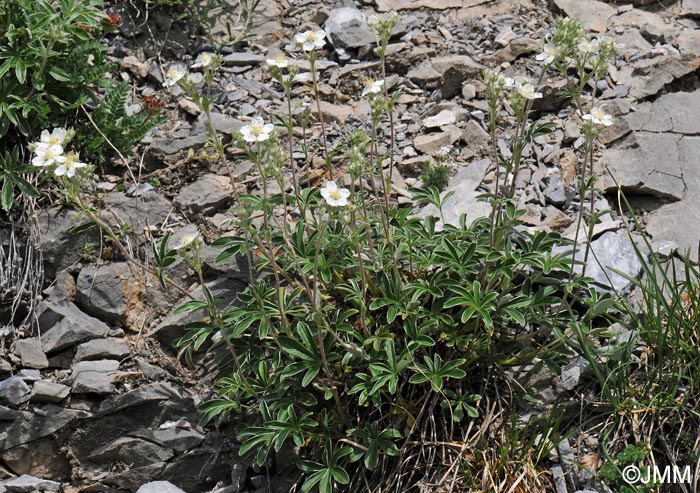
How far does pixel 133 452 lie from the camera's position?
12.9 ft

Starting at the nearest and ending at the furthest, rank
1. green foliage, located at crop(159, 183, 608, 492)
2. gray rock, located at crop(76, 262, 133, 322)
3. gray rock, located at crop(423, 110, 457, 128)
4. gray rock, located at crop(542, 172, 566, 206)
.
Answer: green foliage, located at crop(159, 183, 608, 492)
gray rock, located at crop(76, 262, 133, 322)
gray rock, located at crop(542, 172, 566, 206)
gray rock, located at crop(423, 110, 457, 128)

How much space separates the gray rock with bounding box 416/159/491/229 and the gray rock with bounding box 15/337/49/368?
212cm

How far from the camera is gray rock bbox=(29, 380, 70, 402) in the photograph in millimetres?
3953

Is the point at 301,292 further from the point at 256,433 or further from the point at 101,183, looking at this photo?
the point at 101,183

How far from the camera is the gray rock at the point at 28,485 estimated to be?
3.82 m

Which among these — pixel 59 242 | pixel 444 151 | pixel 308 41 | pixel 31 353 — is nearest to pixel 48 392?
pixel 31 353

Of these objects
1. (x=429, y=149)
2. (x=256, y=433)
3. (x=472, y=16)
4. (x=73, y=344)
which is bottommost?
(x=73, y=344)

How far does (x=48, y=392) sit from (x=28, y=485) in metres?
0.44

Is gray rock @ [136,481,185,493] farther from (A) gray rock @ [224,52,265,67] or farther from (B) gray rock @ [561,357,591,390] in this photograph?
(A) gray rock @ [224,52,265,67]

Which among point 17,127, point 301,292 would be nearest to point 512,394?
point 301,292

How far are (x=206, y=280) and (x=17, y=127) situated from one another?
137 cm

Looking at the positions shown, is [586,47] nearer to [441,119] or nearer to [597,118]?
[597,118]

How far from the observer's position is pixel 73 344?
4.20 m

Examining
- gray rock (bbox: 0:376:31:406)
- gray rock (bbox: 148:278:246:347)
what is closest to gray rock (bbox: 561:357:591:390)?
gray rock (bbox: 148:278:246:347)
